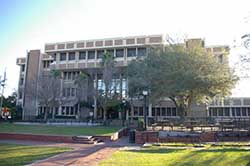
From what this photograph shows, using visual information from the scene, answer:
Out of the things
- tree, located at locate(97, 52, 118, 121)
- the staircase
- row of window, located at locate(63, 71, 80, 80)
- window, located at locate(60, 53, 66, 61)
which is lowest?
the staircase

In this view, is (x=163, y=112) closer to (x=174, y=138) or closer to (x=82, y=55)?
(x=82, y=55)

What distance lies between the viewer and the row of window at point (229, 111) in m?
48.8

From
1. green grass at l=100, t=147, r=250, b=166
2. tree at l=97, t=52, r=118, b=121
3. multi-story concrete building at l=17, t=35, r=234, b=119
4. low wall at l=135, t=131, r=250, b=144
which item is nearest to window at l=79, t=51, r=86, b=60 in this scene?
multi-story concrete building at l=17, t=35, r=234, b=119

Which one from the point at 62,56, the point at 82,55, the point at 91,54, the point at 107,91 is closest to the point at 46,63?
the point at 62,56

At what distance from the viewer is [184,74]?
29.0m

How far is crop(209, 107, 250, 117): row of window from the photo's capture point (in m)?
48.8

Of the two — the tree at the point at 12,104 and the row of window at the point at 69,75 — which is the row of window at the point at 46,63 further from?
the tree at the point at 12,104

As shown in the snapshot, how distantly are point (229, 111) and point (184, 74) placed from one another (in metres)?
25.2

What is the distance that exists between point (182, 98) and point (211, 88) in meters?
4.49

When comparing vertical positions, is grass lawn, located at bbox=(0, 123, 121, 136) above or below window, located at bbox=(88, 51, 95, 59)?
below

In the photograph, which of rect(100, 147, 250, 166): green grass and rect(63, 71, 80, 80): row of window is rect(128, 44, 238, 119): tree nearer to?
rect(100, 147, 250, 166): green grass

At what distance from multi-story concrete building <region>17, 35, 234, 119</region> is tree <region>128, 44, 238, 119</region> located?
13501 mm

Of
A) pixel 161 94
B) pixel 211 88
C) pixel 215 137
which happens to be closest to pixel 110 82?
pixel 161 94

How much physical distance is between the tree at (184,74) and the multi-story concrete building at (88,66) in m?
13.5
